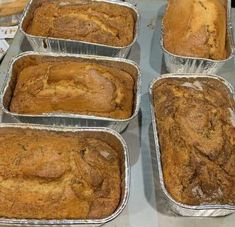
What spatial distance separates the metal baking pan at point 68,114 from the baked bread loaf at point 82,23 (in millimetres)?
152

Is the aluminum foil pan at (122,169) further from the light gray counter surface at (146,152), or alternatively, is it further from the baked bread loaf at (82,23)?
the baked bread loaf at (82,23)

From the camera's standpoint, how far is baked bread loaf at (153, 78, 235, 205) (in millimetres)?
1310

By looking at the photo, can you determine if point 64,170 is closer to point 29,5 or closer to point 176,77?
point 176,77

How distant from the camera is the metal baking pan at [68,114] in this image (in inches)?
57.4

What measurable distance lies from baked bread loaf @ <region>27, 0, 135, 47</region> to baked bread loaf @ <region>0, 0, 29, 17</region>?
1.29 feet

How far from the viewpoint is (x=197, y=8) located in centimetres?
180

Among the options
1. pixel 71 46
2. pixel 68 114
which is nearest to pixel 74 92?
pixel 68 114

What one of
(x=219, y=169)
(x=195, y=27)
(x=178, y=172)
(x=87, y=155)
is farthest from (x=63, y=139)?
(x=195, y=27)

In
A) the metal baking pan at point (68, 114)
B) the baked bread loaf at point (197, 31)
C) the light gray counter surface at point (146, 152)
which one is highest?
the baked bread loaf at point (197, 31)

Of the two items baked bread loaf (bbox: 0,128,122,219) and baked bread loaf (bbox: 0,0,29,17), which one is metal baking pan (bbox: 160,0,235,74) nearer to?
baked bread loaf (bbox: 0,128,122,219)

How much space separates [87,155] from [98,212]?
197 millimetres

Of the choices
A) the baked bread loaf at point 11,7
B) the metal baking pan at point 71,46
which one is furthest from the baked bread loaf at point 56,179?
the baked bread loaf at point 11,7

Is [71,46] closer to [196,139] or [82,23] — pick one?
[82,23]

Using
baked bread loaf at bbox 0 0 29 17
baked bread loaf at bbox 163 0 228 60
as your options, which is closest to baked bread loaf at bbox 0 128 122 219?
baked bread loaf at bbox 163 0 228 60
